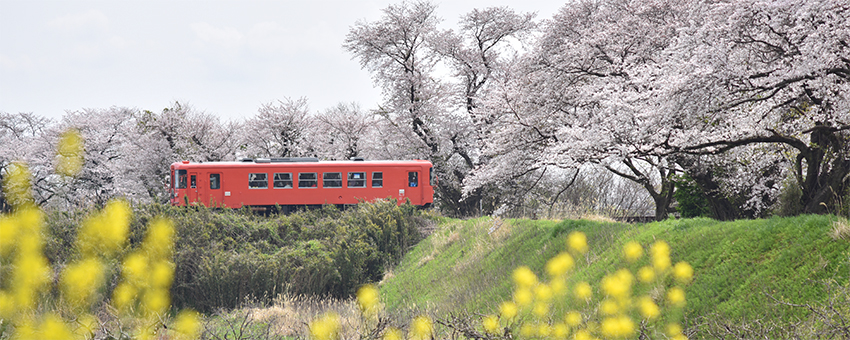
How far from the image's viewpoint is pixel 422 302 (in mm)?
10445

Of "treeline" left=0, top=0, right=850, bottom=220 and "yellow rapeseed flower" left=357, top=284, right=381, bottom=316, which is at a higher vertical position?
"treeline" left=0, top=0, right=850, bottom=220

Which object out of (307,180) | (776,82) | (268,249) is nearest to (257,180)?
(307,180)

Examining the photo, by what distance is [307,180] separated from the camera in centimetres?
1923

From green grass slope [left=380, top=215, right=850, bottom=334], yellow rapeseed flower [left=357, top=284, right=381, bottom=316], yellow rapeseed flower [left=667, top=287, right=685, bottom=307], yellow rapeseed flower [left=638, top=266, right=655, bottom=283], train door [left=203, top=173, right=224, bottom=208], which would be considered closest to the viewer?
green grass slope [left=380, top=215, right=850, bottom=334]

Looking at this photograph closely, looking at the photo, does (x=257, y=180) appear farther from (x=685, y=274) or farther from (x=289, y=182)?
(x=685, y=274)

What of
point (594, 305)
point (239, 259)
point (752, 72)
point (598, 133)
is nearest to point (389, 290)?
point (239, 259)

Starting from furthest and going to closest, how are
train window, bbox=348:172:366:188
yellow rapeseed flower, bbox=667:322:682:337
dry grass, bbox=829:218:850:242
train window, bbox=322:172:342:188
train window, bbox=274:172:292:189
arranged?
train window, bbox=348:172:366:188
train window, bbox=322:172:342:188
train window, bbox=274:172:292:189
dry grass, bbox=829:218:850:242
yellow rapeseed flower, bbox=667:322:682:337

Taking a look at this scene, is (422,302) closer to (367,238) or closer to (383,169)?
(367,238)

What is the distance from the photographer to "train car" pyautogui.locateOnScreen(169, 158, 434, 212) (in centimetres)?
1905

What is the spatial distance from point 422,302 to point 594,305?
4.34m

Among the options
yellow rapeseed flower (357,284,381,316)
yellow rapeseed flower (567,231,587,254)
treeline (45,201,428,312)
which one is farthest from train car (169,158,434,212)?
yellow rapeseed flower (567,231,587,254)

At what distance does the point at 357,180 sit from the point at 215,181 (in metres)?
4.41

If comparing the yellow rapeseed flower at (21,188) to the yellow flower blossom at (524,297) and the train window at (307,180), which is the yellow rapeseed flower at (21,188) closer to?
the yellow flower blossom at (524,297)

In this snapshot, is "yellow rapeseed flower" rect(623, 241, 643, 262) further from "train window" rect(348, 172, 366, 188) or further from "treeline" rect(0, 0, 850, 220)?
"train window" rect(348, 172, 366, 188)
